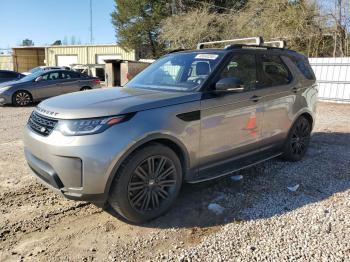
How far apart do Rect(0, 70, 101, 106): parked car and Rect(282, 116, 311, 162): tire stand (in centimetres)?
1055

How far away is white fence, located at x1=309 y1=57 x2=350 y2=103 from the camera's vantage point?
44.0 feet

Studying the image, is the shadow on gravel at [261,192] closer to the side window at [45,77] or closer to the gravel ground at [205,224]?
the gravel ground at [205,224]

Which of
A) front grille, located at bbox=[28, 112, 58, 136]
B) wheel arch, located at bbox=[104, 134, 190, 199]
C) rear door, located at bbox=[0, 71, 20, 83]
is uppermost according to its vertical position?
front grille, located at bbox=[28, 112, 58, 136]

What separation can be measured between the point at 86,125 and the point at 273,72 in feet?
10.0

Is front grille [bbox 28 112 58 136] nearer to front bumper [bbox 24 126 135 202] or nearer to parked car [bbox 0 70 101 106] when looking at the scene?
front bumper [bbox 24 126 135 202]

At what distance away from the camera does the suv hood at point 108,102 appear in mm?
3211

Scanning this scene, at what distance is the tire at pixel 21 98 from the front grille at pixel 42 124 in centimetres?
1002

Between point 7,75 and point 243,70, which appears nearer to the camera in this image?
point 243,70

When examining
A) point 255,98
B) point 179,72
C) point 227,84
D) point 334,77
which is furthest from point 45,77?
point 334,77

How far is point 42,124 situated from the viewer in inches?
134

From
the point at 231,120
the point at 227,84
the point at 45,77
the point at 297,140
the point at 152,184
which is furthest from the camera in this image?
the point at 45,77

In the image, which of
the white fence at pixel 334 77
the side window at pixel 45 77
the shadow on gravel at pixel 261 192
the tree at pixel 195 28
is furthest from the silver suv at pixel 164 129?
the tree at pixel 195 28

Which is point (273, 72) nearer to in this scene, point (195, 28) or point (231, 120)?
point (231, 120)

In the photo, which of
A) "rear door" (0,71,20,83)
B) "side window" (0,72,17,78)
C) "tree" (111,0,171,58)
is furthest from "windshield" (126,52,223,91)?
"tree" (111,0,171,58)
